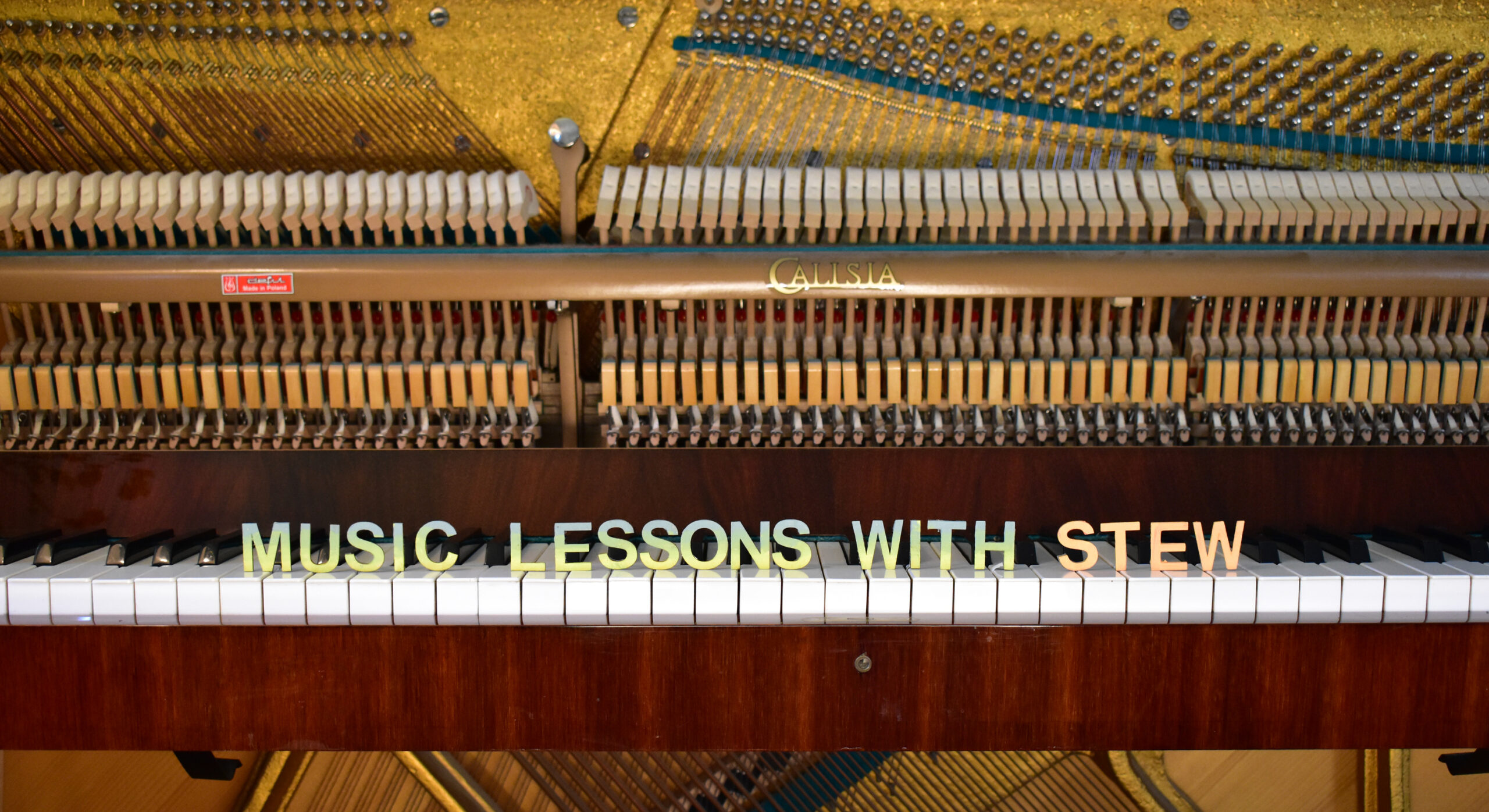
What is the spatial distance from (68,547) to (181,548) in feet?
0.93

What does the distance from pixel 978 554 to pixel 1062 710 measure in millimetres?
394

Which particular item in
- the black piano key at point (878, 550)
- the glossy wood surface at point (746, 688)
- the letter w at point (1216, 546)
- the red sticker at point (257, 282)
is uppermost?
the red sticker at point (257, 282)

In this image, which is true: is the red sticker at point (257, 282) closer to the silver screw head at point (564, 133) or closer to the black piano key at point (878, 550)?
the silver screw head at point (564, 133)

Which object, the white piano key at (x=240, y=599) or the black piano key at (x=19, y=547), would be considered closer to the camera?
the white piano key at (x=240, y=599)

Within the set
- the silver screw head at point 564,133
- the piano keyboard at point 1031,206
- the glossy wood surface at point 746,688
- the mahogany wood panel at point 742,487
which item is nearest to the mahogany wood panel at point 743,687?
the glossy wood surface at point 746,688

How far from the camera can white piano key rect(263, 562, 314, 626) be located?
1.80 metres

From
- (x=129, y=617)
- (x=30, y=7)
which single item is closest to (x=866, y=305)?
(x=129, y=617)

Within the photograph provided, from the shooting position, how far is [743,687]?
73.5 inches

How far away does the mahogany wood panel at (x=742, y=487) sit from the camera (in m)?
2.16

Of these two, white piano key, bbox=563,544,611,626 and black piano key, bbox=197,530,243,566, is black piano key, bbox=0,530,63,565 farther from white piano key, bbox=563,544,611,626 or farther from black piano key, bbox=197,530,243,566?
white piano key, bbox=563,544,611,626

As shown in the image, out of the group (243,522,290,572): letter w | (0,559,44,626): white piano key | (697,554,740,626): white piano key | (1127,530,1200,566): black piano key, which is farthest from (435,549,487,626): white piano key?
(1127,530,1200,566): black piano key

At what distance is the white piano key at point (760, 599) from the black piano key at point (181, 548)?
1.16 metres

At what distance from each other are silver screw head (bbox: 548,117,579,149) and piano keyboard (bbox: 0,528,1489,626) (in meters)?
0.90

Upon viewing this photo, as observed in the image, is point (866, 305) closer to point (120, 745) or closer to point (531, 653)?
point (531, 653)
